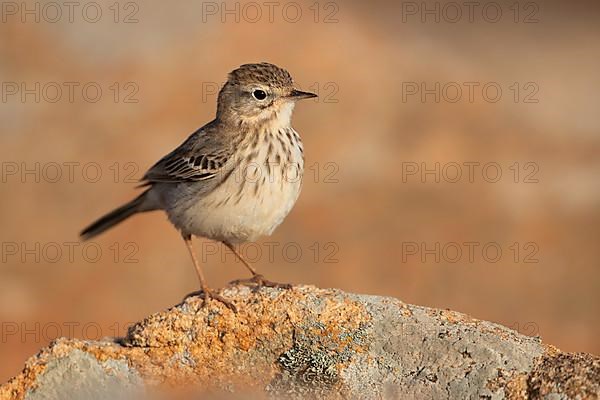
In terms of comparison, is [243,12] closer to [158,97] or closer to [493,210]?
[158,97]

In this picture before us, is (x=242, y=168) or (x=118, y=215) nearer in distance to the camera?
(x=242, y=168)

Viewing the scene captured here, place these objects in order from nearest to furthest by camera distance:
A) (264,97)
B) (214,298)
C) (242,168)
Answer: (214,298) → (242,168) → (264,97)

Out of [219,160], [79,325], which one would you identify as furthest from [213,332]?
[79,325]

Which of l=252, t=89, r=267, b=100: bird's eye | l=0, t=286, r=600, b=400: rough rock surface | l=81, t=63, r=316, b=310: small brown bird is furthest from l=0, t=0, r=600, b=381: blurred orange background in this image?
l=0, t=286, r=600, b=400: rough rock surface

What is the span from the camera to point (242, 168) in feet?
28.0

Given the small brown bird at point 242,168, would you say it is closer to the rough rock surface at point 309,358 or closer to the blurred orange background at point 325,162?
the rough rock surface at point 309,358

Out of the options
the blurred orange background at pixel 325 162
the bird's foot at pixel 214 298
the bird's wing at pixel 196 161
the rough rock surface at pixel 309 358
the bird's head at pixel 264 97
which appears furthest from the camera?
the blurred orange background at pixel 325 162

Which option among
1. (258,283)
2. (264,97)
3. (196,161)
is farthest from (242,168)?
(258,283)

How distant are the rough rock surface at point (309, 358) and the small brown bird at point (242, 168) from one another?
1.08 metres

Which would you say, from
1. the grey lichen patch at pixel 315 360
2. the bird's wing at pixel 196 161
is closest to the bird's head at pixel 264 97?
the bird's wing at pixel 196 161

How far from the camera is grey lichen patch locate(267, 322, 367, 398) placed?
6.42m

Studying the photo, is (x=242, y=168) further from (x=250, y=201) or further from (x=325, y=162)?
(x=325, y=162)

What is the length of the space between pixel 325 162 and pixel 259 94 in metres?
9.05

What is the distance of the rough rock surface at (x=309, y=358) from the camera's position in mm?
6203
